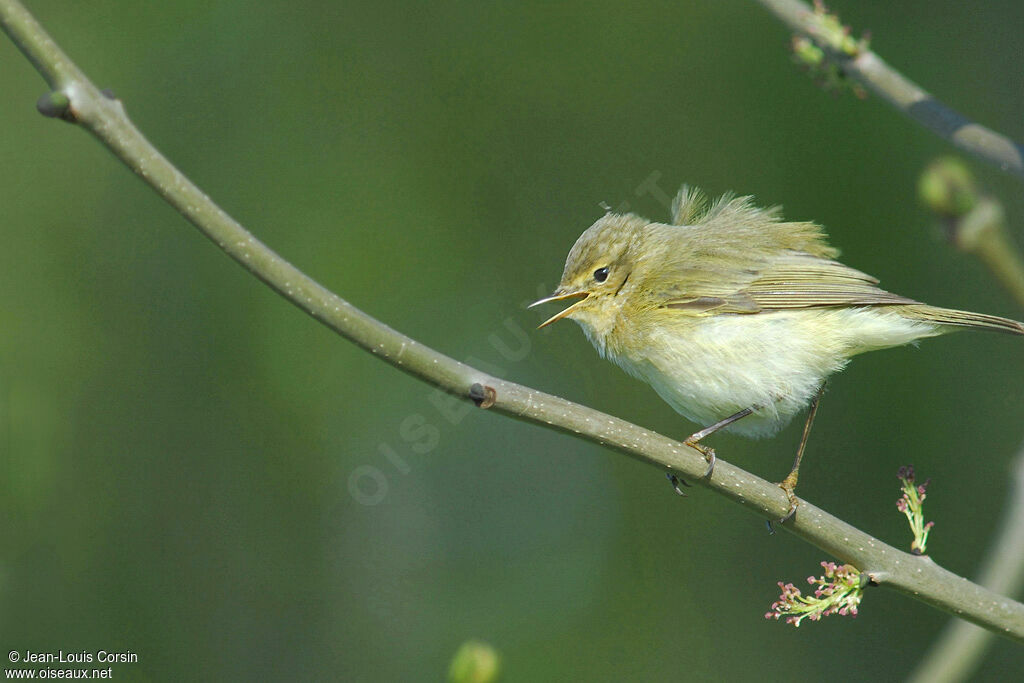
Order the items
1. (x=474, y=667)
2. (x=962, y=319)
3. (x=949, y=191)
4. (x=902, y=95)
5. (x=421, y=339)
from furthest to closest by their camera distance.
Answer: (x=421, y=339), (x=962, y=319), (x=902, y=95), (x=949, y=191), (x=474, y=667)

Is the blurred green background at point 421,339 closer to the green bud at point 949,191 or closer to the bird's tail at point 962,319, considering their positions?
the bird's tail at point 962,319

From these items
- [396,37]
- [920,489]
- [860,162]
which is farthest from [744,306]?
[396,37]

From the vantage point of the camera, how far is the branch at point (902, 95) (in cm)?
270

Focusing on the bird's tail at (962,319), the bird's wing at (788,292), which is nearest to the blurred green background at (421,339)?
the bird's wing at (788,292)

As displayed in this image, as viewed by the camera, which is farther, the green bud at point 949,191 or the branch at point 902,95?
Answer: the branch at point 902,95

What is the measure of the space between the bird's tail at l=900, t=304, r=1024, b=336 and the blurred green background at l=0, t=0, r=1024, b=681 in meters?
2.66

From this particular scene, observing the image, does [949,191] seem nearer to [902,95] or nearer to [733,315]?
[902,95]

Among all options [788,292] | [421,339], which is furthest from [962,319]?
[421,339]

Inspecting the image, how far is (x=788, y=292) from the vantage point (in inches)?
151

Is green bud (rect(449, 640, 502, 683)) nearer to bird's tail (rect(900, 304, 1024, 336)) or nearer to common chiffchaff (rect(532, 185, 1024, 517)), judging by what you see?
common chiffchaff (rect(532, 185, 1024, 517))

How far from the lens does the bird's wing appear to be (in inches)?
148

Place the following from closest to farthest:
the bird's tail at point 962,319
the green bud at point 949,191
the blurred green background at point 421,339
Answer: the green bud at point 949,191 → the bird's tail at point 962,319 → the blurred green background at point 421,339

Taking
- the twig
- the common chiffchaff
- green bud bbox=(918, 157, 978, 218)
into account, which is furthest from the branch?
the twig

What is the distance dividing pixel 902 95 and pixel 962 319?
847mm
